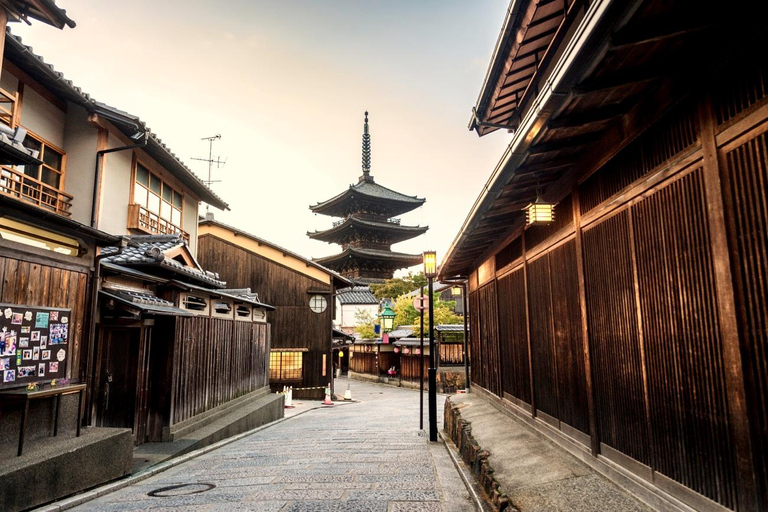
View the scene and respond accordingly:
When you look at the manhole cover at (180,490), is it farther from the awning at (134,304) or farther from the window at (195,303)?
the window at (195,303)

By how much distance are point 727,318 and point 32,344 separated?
27.9 ft

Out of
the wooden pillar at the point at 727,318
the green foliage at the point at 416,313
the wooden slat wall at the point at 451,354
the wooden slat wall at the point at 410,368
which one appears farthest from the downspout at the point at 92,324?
the green foliage at the point at 416,313

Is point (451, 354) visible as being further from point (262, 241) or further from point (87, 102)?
point (87, 102)

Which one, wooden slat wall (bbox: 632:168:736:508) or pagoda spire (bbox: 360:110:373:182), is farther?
pagoda spire (bbox: 360:110:373:182)

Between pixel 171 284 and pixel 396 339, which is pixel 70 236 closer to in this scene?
pixel 171 284

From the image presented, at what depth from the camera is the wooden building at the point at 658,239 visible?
3422 millimetres

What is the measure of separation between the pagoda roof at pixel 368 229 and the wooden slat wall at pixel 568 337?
4470 cm

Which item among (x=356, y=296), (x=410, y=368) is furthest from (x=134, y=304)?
(x=356, y=296)

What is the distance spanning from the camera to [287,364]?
28.5 meters

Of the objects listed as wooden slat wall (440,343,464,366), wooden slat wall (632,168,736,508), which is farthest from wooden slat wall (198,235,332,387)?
wooden slat wall (632,168,736,508)

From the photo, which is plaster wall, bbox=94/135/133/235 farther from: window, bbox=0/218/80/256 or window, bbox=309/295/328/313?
window, bbox=309/295/328/313

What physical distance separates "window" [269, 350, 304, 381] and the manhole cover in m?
20.8

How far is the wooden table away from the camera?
6629 millimetres

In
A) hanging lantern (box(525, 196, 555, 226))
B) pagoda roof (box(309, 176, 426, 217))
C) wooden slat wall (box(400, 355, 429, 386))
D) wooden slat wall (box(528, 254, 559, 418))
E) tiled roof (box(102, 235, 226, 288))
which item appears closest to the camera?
hanging lantern (box(525, 196, 555, 226))
